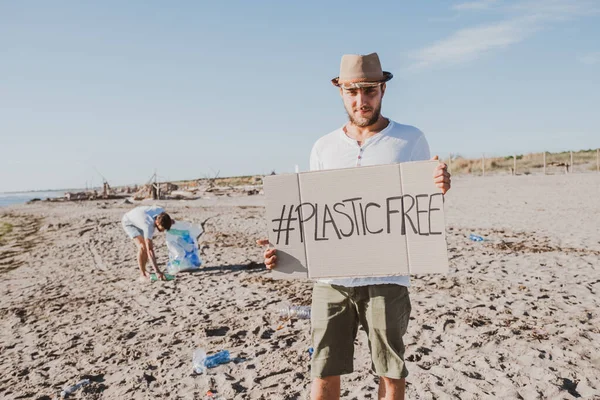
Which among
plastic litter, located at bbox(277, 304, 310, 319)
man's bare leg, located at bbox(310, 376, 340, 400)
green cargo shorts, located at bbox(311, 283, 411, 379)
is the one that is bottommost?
plastic litter, located at bbox(277, 304, 310, 319)

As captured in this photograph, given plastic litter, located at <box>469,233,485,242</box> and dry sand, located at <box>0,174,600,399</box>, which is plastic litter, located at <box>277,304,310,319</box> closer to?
dry sand, located at <box>0,174,600,399</box>

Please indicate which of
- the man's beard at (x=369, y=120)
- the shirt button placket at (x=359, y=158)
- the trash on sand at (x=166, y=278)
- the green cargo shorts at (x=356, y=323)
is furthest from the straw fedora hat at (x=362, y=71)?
the trash on sand at (x=166, y=278)

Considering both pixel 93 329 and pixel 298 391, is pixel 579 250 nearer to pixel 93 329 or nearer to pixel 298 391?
pixel 298 391

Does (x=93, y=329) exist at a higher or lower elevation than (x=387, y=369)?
lower

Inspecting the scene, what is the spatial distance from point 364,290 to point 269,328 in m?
2.79

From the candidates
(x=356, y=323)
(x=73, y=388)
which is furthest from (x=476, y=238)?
(x=73, y=388)

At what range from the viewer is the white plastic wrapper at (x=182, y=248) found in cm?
774

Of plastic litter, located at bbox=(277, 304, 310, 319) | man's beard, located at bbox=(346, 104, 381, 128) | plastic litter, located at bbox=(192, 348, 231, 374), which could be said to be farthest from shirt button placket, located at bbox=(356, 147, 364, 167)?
plastic litter, located at bbox=(277, 304, 310, 319)

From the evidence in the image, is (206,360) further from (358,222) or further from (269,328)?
(358,222)

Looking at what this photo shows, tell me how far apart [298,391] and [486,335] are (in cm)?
202

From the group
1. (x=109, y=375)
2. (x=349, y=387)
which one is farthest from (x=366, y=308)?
(x=109, y=375)

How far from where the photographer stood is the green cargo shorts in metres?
2.25

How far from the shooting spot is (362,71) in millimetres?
2232

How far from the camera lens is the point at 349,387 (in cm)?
349
